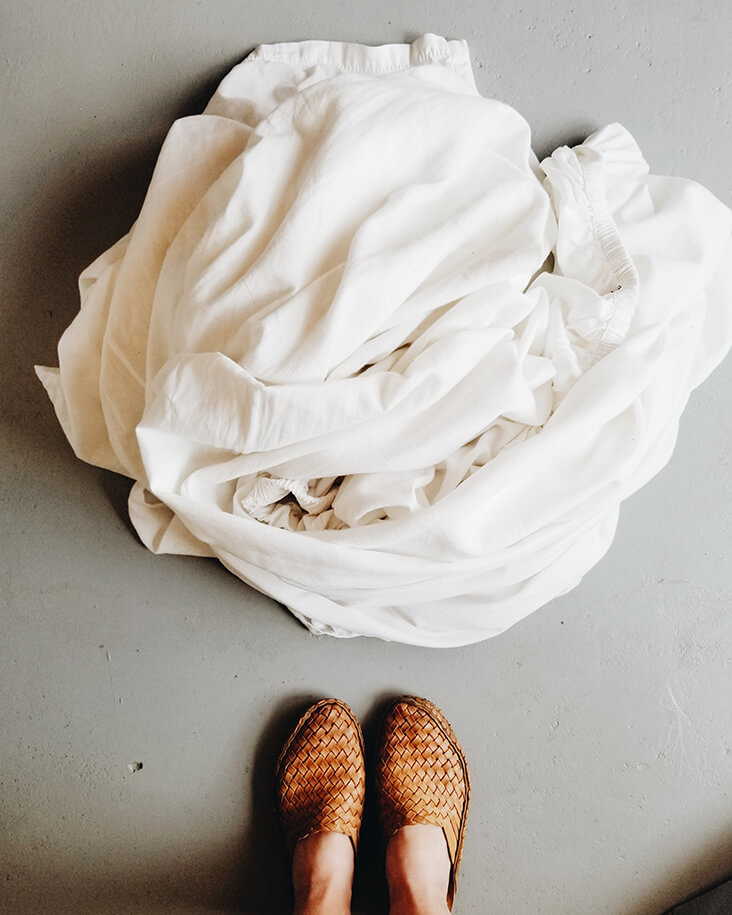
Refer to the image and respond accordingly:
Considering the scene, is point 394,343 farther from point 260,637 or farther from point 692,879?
point 692,879

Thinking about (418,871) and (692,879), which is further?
(692,879)

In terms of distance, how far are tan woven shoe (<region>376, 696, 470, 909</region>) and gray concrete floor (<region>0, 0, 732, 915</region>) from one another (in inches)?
1.4

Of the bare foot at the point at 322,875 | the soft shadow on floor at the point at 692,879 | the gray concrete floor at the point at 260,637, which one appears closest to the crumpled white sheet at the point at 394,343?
the gray concrete floor at the point at 260,637

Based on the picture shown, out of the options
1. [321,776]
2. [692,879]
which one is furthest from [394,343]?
[692,879]

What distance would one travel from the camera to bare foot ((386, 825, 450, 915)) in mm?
851

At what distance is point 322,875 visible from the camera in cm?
85

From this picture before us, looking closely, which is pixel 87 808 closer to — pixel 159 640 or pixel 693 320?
pixel 159 640

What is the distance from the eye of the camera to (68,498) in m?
0.90

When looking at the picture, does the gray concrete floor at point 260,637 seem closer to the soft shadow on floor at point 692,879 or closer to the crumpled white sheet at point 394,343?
the soft shadow on floor at point 692,879

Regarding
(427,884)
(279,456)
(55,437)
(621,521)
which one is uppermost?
(279,456)

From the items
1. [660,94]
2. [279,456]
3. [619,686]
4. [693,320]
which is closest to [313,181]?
[279,456]

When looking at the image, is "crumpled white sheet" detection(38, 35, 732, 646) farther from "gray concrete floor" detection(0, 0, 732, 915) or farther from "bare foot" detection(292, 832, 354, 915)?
"bare foot" detection(292, 832, 354, 915)

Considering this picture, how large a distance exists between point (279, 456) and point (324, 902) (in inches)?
23.9

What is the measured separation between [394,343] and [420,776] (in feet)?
2.01
